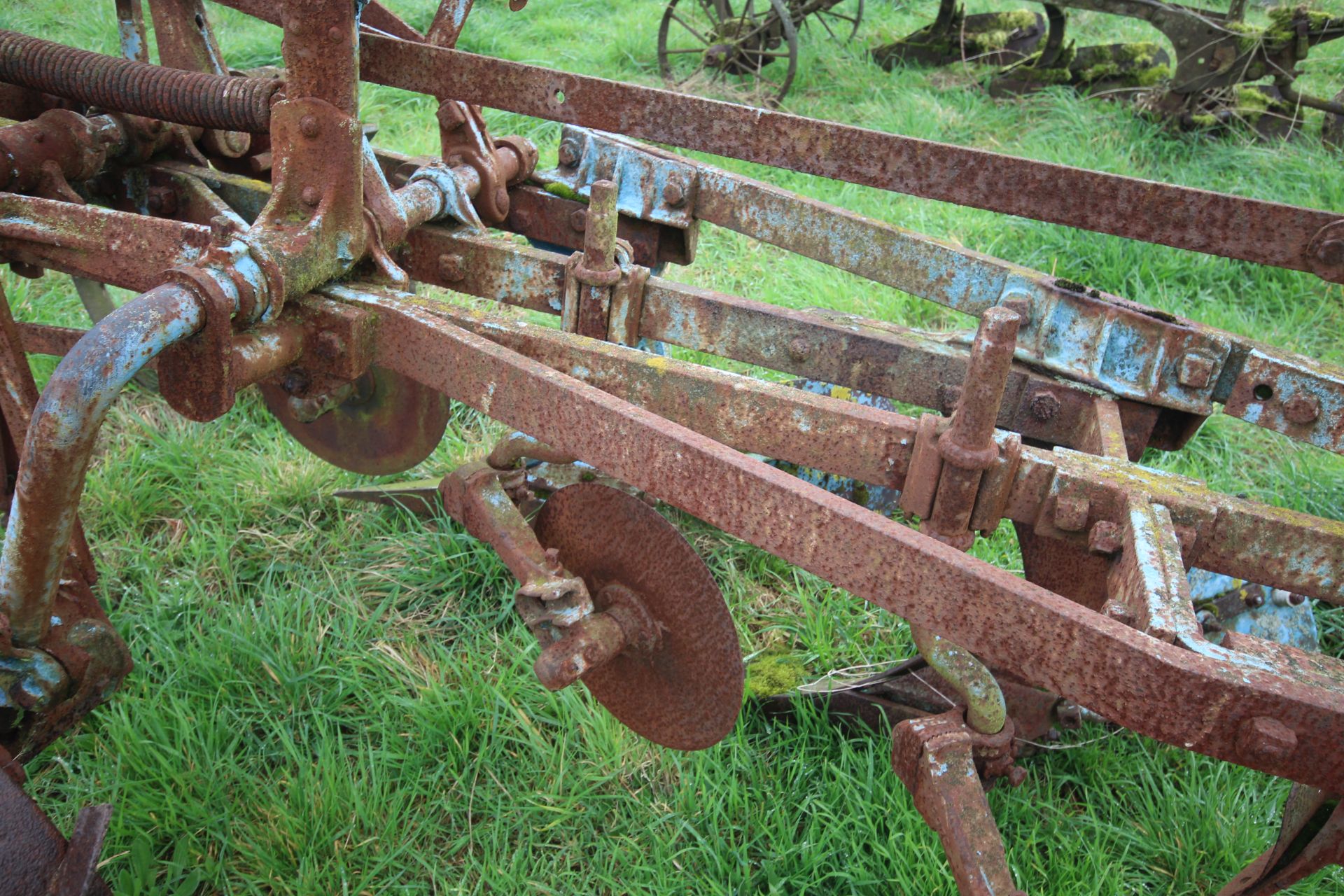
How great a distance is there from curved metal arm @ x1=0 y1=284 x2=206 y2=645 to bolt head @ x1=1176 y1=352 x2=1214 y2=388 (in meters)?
1.73

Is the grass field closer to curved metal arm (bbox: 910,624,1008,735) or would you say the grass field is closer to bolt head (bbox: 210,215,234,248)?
curved metal arm (bbox: 910,624,1008,735)

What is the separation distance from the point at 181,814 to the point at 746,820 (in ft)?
3.81

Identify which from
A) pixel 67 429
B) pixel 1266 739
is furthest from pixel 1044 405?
pixel 67 429

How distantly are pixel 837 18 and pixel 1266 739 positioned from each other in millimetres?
6736

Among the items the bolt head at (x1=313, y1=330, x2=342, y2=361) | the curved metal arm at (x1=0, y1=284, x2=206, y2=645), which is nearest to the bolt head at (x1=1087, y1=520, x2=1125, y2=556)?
the bolt head at (x1=313, y1=330, x2=342, y2=361)

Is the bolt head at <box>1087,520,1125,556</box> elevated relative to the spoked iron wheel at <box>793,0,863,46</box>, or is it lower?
lower

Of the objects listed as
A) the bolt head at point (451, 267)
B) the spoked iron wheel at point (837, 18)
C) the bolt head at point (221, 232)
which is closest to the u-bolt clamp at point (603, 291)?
the bolt head at point (451, 267)

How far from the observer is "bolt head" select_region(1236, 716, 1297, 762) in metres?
1.12

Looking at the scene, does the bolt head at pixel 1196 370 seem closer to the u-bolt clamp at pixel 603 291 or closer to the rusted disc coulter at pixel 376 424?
the u-bolt clamp at pixel 603 291

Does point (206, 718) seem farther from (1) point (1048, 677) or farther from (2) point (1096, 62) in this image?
(2) point (1096, 62)

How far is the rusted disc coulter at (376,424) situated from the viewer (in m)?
2.49

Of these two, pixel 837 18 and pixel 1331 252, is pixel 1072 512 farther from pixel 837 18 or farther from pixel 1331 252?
pixel 837 18

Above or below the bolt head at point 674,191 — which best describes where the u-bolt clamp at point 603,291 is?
below

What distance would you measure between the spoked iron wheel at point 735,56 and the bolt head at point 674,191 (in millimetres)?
3632
